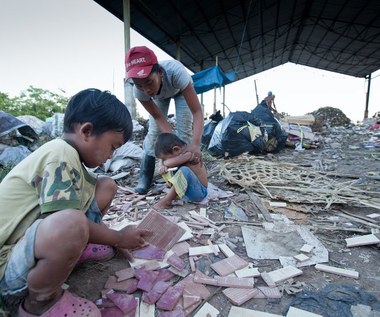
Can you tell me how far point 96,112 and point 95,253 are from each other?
908mm

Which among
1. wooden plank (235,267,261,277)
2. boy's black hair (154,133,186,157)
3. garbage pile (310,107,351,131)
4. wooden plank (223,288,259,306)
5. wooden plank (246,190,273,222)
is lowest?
wooden plank (223,288,259,306)

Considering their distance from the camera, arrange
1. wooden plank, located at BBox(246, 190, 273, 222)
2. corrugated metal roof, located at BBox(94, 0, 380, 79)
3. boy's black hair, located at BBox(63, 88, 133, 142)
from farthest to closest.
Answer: corrugated metal roof, located at BBox(94, 0, 380, 79) → wooden plank, located at BBox(246, 190, 273, 222) → boy's black hair, located at BBox(63, 88, 133, 142)

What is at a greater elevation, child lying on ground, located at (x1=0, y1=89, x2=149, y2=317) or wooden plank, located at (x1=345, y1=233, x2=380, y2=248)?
child lying on ground, located at (x1=0, y1=89, x2=149, y2=317)

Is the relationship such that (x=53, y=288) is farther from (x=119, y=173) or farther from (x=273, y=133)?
(x=273, y=133)

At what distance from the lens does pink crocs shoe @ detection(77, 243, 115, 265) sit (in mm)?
1628

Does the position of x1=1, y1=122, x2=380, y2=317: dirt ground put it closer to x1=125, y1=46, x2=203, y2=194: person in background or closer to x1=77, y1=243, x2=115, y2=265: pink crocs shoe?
x1=77, y1=243, x2=115, y2=265: pink crocs shoe

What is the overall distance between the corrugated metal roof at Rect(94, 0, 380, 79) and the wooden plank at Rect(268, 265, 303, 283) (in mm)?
7376

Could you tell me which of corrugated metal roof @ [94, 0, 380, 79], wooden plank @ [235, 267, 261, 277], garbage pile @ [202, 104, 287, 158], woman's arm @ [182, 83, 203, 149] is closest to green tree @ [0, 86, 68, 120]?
corrugated metal roof @ [94, 0, 380, 79]

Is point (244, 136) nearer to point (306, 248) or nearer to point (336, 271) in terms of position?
point (306, 248)

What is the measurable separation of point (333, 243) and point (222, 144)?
317cm

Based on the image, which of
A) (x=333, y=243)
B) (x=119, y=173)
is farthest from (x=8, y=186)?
(x=119, y=173)

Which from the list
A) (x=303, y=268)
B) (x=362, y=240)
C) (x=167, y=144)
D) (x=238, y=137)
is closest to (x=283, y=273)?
(x=303, y=268)

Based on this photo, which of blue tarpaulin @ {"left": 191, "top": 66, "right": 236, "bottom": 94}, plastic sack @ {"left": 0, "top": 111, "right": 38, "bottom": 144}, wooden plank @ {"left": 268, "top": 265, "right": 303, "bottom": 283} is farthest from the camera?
blue tarpaulin @ {"left": 191, "top": 66, "right": 236, "bottom": 94}

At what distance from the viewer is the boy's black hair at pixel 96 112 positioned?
1.24 metres
